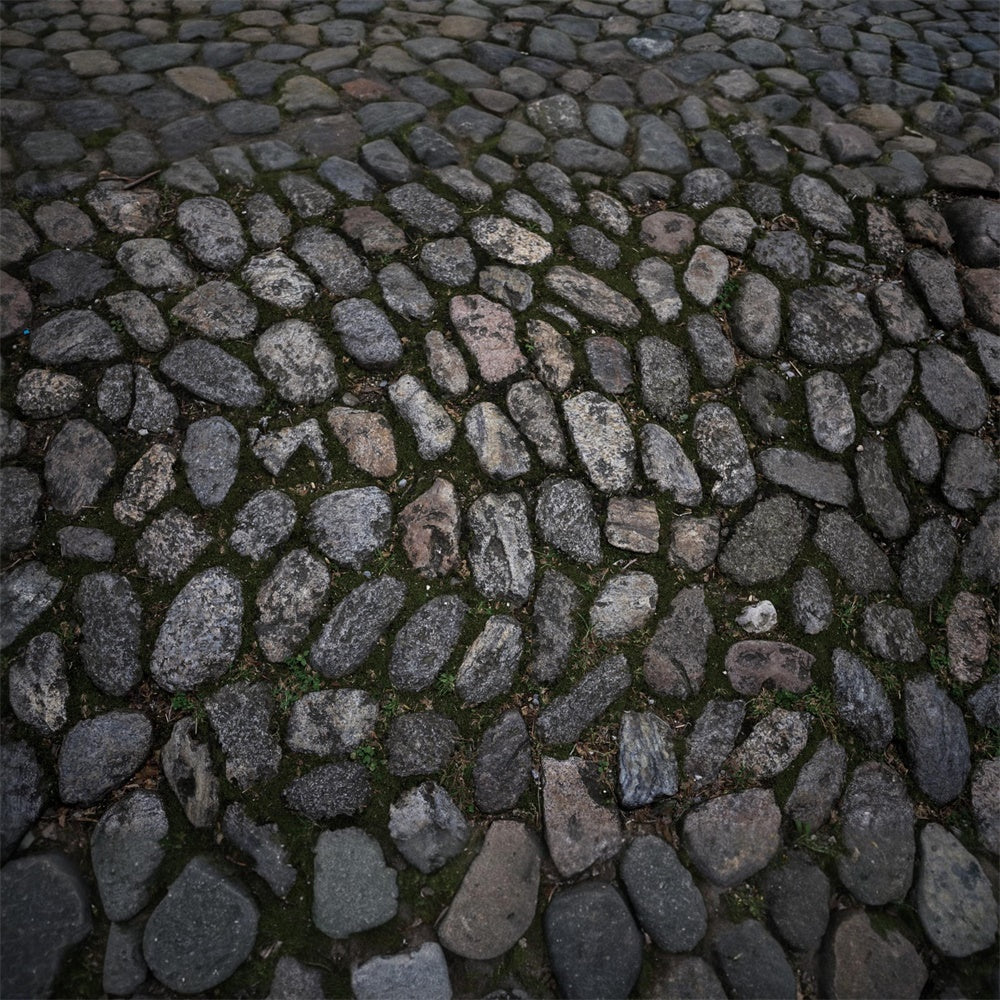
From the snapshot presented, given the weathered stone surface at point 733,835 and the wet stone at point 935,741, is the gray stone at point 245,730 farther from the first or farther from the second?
the wet stone at point 935,741

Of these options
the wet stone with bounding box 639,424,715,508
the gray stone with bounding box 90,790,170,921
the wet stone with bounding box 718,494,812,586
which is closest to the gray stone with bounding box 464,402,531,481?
the wet stone with bounding box 639,424,715,508

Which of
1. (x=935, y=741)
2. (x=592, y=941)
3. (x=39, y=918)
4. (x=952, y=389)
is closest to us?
(x=39, y=918)

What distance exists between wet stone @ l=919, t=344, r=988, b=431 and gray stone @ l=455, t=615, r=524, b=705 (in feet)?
6.19

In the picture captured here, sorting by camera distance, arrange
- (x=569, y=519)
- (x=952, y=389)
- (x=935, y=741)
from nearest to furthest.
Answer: (x=935, y=741), (x=569, y=519), (x=952, y=389)

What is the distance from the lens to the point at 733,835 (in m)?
2.23

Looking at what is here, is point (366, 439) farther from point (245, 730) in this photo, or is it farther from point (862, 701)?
point (862, 701)

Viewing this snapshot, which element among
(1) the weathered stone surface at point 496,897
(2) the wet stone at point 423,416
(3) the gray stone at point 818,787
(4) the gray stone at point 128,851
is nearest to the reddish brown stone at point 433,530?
(2) the wet stone at point 423,416

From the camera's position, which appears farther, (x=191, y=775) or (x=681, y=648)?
(x=681, y=648)

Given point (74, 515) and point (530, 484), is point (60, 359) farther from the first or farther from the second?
point (530, 484)

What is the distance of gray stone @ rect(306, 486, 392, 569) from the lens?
2.46 meters

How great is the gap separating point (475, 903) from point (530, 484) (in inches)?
49.2

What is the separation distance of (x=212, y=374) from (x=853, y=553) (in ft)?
7.41

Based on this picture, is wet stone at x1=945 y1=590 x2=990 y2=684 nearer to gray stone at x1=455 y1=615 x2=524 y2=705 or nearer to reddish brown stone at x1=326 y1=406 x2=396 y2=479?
gray stone at x1=455 y1=615 x2=524 y2=705

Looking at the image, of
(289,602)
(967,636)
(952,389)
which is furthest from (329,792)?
(952,389)
